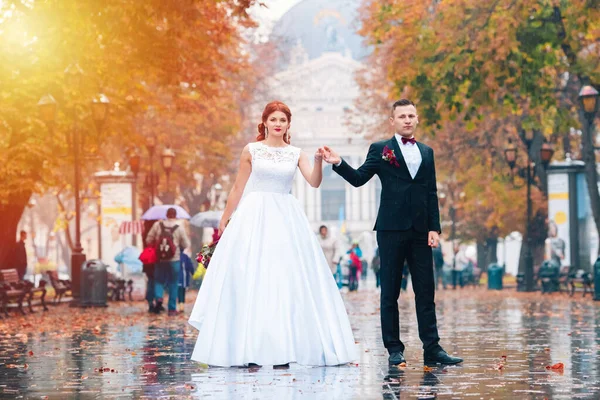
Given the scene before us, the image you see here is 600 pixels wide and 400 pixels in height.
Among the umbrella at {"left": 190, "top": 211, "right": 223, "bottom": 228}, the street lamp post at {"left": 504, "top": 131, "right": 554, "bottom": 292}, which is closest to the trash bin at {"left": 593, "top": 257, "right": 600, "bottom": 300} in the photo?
the street lamp post at {"left": 504, "top": 131, "right": 554, "bottom": 292}

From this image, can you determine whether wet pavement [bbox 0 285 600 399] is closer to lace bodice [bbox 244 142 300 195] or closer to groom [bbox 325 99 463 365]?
groom [bbox 325 99 463 365]

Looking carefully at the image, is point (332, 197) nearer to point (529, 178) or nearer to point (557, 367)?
point (529, 178)

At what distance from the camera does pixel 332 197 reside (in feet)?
434

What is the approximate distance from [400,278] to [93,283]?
16.8 meters

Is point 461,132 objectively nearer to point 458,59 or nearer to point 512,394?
point 458,59

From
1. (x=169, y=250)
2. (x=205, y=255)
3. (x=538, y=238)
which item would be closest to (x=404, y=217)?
(x=205, y=255)

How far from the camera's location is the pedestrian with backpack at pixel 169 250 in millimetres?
20734

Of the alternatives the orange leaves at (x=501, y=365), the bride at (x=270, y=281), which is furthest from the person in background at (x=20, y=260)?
the orange leaves at (x=501, y=365)

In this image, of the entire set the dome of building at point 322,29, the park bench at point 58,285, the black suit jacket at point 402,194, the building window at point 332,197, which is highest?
the dome of building at point 322,29

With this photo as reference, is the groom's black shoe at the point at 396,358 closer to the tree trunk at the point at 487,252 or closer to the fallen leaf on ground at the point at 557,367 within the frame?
the fallen leaf on ground at the point at 557,367

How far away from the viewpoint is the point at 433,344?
9.85 metres

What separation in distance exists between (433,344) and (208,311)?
5.84 feet

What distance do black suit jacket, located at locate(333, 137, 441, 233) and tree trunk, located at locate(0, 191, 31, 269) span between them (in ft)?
56.6

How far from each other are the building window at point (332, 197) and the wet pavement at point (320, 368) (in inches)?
4460
